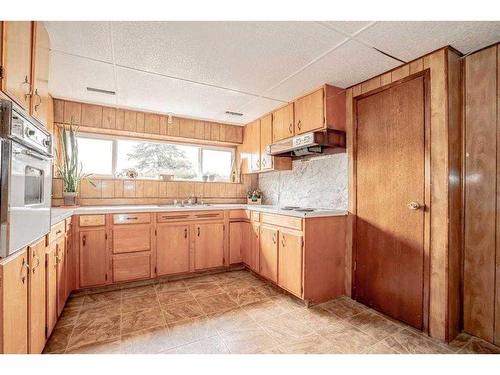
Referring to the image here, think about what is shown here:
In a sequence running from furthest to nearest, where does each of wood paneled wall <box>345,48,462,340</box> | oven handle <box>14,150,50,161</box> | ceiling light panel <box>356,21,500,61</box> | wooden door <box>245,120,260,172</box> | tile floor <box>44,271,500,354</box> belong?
wooden door <box>245,120,260,172</box>
wood paneled wall <box>345,48,462,340</box>
tile floor <box>44,271,500,354</box>
ceiling light panel <box>356,21,500,61</box>
oven handle <box>14,150,50,161</box>

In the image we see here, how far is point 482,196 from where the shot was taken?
1813mm

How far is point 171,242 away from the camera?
9.86 feet

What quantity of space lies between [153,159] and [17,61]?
249 centimetres

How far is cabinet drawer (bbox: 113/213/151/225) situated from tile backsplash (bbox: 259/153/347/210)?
1896mm

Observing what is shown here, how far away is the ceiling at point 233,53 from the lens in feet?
5.30

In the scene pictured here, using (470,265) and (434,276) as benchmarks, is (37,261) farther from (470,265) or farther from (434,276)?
(470,265)

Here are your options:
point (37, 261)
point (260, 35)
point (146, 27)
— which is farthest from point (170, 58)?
point (37, 261)

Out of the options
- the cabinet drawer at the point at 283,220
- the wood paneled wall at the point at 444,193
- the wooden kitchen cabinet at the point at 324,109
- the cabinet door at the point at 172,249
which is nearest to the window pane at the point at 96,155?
the cabinet door at the point at 172,249

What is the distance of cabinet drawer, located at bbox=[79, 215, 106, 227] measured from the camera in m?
2.58

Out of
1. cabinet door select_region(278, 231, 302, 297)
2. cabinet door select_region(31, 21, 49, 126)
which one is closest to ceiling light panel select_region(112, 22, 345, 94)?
cabinet door select_region(31, 21, 49, 126)

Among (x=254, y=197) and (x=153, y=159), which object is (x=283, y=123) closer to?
(x=254, y=197)

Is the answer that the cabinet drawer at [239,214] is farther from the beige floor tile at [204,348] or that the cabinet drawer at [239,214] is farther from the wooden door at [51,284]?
the wooden door at [51,284]

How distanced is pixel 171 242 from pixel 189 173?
1.27 m

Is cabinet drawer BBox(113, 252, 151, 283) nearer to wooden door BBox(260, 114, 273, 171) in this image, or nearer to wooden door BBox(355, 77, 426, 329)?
wooden door BBox(260, 114, 273, 171)
